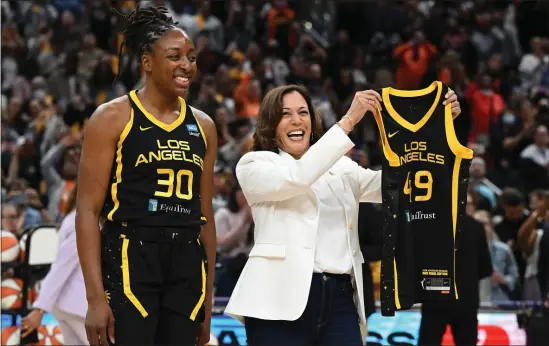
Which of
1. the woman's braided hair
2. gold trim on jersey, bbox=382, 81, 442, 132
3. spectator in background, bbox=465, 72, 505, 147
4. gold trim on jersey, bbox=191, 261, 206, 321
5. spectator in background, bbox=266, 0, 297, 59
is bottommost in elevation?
gold trim on jersey, bbox=191, 261, 206, 321

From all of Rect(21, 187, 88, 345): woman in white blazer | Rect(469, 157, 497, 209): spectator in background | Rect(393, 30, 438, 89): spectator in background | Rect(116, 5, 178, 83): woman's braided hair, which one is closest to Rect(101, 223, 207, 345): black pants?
Rect(116, 5, 178, 83): woman's braided hair

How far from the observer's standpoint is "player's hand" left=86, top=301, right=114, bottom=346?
4.39 m

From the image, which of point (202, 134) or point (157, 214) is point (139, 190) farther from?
point (202, 134)

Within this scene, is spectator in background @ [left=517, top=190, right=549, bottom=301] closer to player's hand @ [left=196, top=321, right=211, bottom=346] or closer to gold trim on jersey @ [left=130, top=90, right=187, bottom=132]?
player's hand @ [left=196, top=321, right=211, bottom=346]

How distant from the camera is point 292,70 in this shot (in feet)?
55.6

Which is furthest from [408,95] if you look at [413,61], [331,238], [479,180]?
[413,61]

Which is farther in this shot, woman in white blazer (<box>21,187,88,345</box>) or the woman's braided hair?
woman in white blazer (<box>21,187,88,345</box>)

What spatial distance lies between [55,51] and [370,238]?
11670 millimetres

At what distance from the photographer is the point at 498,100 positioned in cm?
1559

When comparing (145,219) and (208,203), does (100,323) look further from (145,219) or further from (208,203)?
(208,203)

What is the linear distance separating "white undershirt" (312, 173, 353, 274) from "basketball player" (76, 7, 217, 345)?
56 cm

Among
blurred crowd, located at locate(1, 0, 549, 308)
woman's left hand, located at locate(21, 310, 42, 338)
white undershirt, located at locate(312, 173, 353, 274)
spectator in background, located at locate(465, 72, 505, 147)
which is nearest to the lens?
white undershirt, located at locate(312, 173, 353, 274)

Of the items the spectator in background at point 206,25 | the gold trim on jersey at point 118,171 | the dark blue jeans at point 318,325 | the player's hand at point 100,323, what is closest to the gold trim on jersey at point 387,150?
the dark blue jeans at point 318,325

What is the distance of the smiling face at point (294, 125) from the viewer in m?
4.98
